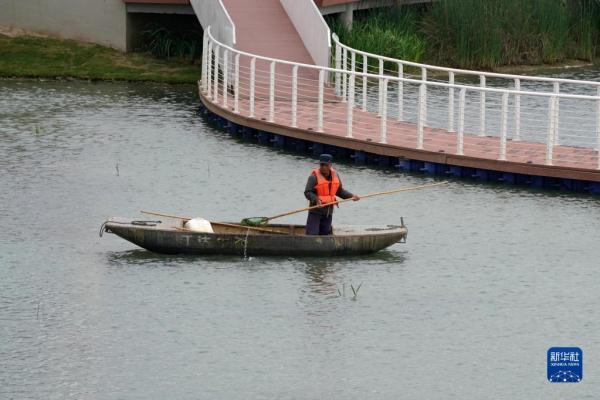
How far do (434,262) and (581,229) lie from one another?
10.8ft

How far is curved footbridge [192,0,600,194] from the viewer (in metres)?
30.6

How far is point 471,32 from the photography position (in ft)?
156

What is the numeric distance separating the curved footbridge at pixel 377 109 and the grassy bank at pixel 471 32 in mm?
708

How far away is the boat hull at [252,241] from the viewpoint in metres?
24.3

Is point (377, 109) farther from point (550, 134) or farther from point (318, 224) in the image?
point (318, 224)

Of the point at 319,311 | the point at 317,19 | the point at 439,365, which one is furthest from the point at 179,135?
the point at 439,365

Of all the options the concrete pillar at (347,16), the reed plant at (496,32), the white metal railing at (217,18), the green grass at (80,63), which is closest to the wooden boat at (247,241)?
the white metal railing at (217,18)

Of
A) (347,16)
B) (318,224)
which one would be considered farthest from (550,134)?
(347,16)

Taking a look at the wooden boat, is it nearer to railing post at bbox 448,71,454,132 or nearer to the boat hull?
the boat hull

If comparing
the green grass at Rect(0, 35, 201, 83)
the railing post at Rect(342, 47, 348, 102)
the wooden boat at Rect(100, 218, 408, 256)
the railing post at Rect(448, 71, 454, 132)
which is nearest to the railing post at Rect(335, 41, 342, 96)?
the railing post at Rect(342, 47, 348, 102)

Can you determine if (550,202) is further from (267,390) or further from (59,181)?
(267,390)

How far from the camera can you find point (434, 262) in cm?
2452

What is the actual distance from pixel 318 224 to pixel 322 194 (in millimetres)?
442

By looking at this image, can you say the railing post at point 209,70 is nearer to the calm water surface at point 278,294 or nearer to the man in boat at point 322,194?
the calm water surface at point 278,294
